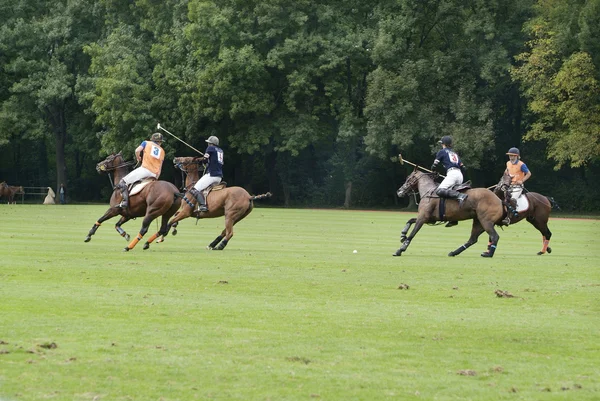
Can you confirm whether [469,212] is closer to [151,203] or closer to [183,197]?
[183,197]

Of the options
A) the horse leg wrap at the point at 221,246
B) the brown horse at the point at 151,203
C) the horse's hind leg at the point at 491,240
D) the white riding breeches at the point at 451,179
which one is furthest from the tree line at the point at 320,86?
the brown horse at the point at 151,203

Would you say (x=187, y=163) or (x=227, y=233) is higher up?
(x=187, y=163)

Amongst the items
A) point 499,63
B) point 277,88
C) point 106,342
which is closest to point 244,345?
point 106,342

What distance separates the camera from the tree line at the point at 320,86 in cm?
5550

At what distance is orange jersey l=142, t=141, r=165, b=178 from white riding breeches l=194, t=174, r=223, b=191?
0.97 m

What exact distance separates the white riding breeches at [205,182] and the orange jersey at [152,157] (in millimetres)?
969

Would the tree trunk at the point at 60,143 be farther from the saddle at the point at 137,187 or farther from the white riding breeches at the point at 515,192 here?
the white riding breeches at the point at 515,192

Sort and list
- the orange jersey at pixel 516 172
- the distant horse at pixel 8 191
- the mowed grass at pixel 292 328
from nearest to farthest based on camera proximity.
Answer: the mowed grass at pixel 292 328 < the orange jersey at pixel 516 172 < the distant horse at pixel 8 191

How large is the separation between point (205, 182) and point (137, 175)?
1526 mm

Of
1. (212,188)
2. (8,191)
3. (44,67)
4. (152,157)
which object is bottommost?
(8,191)

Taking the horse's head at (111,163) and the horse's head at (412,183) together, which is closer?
the horse's head at (412,183)

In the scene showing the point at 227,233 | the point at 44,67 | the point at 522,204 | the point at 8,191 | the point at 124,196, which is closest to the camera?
the point at 227,233

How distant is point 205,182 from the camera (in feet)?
75.7

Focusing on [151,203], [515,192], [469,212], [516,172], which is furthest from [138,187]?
[516,172]
